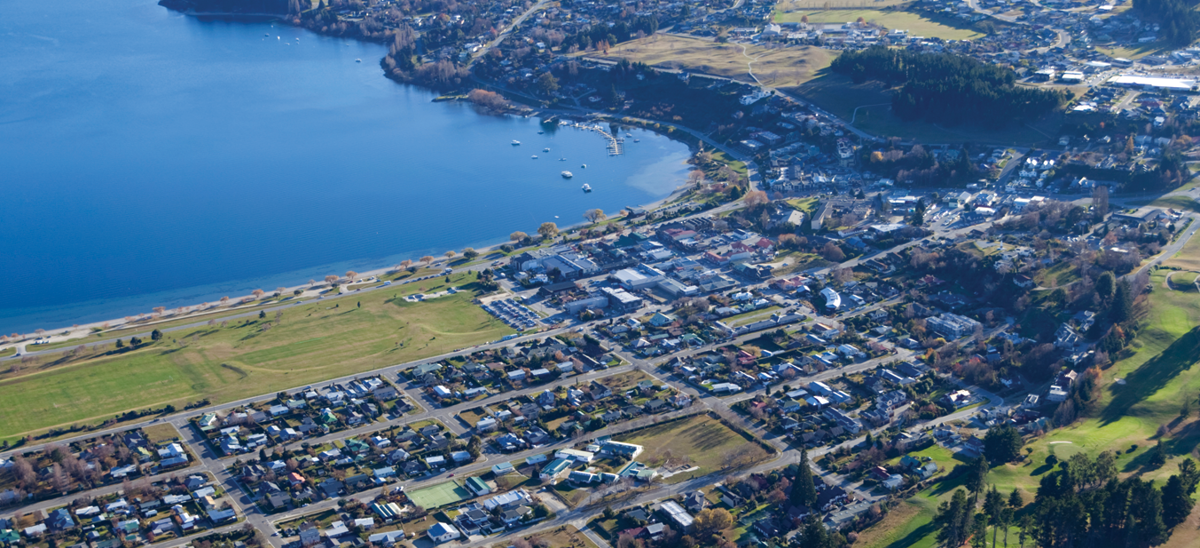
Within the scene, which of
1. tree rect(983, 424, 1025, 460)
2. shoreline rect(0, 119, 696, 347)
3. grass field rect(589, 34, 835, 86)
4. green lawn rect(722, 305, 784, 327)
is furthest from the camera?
grass field rect(589, 34, 835, 86)

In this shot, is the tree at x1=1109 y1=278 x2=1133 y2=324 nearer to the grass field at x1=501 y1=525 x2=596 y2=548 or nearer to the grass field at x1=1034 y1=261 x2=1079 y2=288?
the grass field at x1=1034 y1=261 x2=1079 y2=288

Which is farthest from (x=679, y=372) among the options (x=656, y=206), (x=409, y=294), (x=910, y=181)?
(x=910, y=181)

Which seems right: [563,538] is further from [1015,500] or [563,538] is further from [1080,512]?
[1080,512]

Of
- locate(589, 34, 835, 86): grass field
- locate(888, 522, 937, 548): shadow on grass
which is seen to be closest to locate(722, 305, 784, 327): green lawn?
locate(888, 522, 937, 548): shadow on grass

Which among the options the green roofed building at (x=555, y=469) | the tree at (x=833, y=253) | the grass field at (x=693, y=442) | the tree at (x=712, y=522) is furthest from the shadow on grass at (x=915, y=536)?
the tree at (x=833, y=253)

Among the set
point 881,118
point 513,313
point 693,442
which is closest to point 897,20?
point 881,118

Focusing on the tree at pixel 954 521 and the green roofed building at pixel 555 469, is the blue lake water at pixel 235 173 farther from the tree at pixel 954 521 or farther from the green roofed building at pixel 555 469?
the tree at pixel 954 521
